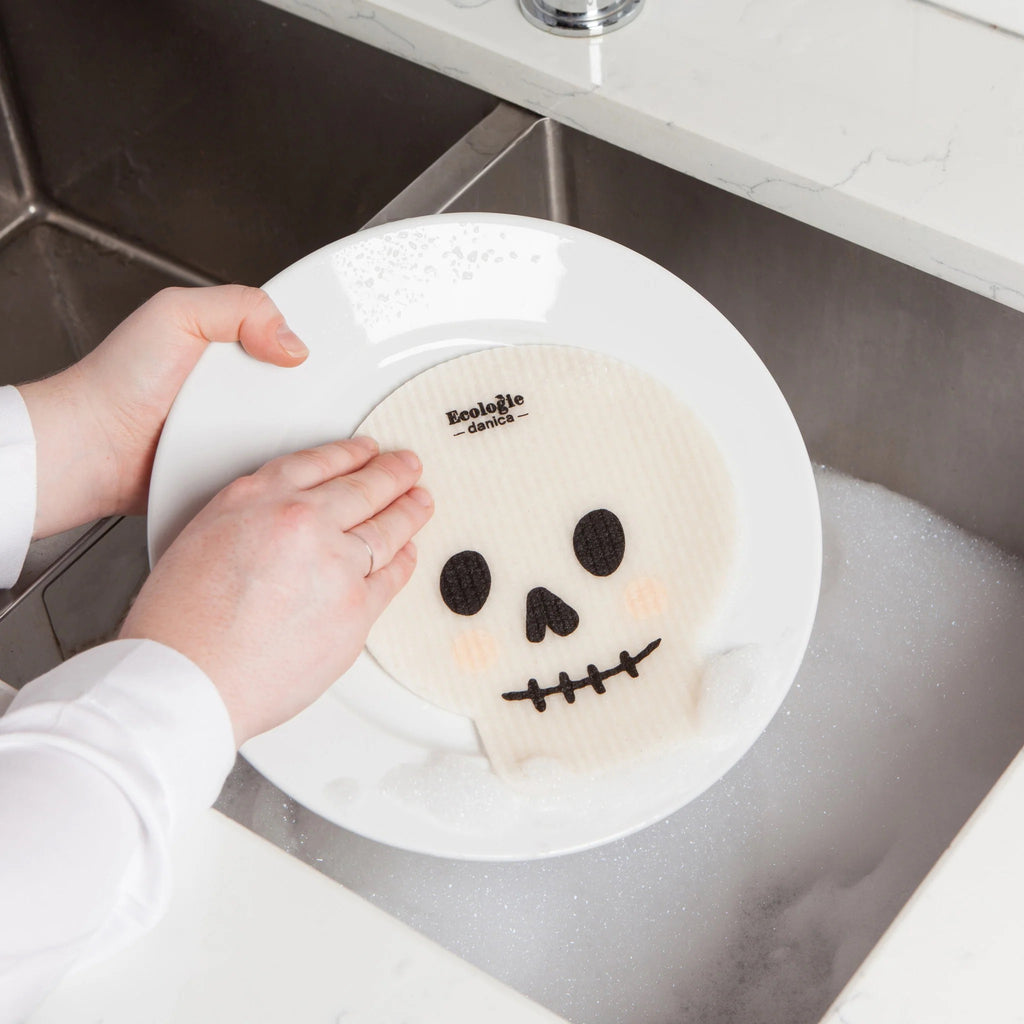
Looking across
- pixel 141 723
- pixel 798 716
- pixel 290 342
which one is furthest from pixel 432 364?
pixel 798 716

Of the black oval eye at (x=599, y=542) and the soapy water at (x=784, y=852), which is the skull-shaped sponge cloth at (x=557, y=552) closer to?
the black oval eye at (x=599, y=542)

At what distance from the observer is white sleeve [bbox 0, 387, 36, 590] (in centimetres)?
72

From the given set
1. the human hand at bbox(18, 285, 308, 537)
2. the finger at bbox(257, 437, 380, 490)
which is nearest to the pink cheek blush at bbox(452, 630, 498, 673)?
the finger at bbox(257, 437, 380, 490)

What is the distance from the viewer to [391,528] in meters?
0.68

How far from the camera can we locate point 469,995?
0.53m

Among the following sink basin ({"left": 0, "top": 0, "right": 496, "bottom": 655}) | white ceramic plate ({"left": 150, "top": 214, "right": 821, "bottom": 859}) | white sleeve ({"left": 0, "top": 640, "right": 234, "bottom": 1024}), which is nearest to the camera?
white sleeve ({"left": 0, "top": 640, "right": 234, "bottom": 1024})

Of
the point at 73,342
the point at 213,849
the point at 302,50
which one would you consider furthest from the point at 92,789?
the point at 73,342

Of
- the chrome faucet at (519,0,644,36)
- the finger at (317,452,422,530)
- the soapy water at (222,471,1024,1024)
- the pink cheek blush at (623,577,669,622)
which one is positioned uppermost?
the chrome faucet at (519,0,644,36)

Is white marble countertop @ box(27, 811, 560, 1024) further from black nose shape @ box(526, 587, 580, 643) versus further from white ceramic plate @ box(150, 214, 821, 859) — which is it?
black nose shape @ box(526, 587, 580, 643)

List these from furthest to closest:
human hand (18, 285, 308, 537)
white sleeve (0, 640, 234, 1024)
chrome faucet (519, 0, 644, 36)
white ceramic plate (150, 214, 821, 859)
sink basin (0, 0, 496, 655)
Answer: sink basin (0, 0, 496, 655) → chrome faucet (519, 0, 644, 36) → human hand (18, 285, 308, 537) → white ceramic plate (150, 214, 821, 859) → white sleeve (0, 640, 234, 1024)

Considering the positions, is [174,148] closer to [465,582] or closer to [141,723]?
[465,582]

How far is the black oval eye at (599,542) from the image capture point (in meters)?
0.72

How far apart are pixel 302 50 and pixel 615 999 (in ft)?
2.69

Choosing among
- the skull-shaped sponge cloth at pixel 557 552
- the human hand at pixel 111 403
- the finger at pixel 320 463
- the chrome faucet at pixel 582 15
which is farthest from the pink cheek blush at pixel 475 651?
the chrome faucet at pixel 582 15
